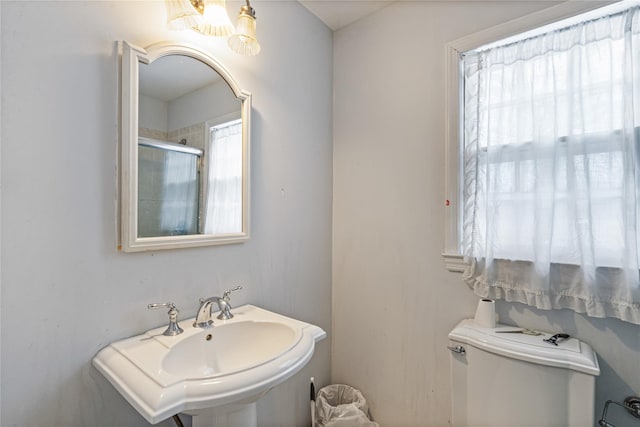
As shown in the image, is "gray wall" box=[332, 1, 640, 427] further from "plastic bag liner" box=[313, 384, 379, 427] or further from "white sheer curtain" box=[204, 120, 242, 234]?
"white sheer curtain" box=[204, 120, 242, 234]

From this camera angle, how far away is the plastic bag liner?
56.9 inches

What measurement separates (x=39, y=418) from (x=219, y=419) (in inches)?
17.9

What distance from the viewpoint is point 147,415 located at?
58cm

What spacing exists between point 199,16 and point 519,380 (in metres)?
1.66

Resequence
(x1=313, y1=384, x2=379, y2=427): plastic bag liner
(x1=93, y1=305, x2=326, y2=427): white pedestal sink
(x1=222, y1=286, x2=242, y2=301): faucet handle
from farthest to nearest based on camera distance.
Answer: (x1=313, y1=384, x2=379, y2=427): plastic bag liner < (x1=222, y1=286, x2=242, y2=301): faucet handle < (x1=93, y1=305, x2=326, y2=427): white pedestal sink

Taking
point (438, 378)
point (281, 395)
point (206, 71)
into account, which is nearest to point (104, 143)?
point (206, 71)

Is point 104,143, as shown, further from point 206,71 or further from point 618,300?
point 618,300

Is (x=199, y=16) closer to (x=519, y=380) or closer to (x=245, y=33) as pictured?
(x=245, y=33)

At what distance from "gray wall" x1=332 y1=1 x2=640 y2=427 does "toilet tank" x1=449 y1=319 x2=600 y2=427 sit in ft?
0.58

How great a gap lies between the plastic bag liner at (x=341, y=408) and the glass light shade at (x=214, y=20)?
71.1 inches

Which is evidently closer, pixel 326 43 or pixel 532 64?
pixel 532 64

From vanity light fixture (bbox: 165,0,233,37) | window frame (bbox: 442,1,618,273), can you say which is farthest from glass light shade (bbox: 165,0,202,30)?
window frame (bbox: 442,1,618,273)

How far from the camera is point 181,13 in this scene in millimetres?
879

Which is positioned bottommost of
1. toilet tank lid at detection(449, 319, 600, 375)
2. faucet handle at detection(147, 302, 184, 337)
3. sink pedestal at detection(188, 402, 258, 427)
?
sink pedestal at detection(188, 402, 258, 427)
